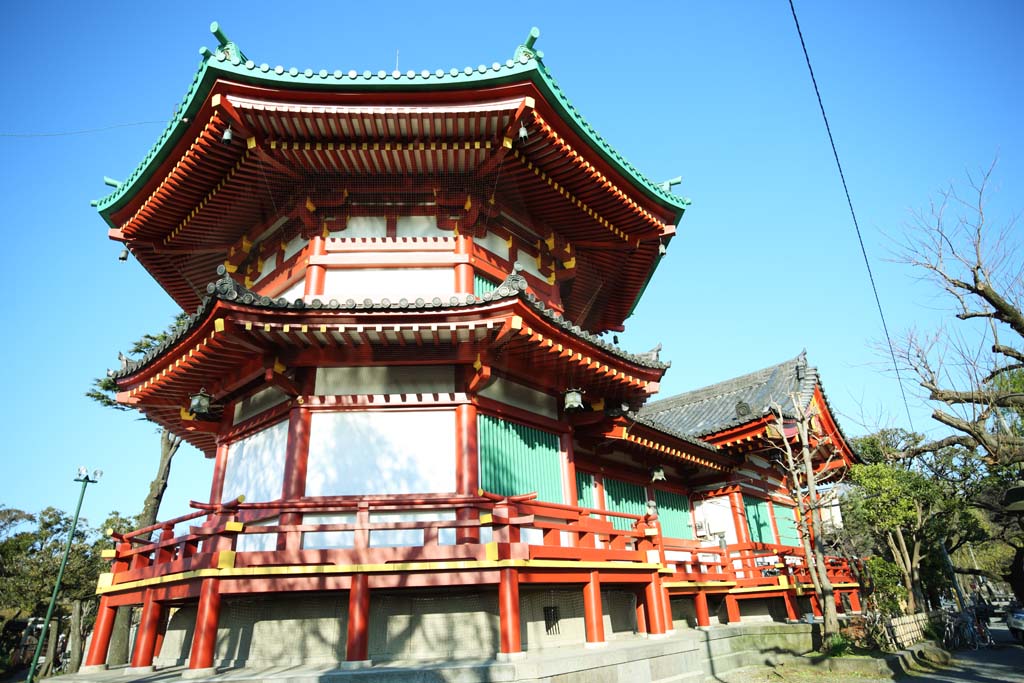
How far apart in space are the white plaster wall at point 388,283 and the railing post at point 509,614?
5.48 metres

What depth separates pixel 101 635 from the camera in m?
9.69

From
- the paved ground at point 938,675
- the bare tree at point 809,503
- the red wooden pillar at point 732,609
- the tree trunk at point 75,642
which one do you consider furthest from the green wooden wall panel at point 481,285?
the tree trunk at point 75,642

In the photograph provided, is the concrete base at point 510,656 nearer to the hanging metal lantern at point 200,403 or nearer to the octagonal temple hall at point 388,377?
the octagonal temple hall at point 388,377

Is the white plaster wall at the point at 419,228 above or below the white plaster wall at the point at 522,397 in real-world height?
above

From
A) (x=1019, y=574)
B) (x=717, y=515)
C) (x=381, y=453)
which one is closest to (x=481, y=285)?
(x=381, y=453)

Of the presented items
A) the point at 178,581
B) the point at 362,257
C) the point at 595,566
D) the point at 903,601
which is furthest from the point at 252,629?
the point at 903,601

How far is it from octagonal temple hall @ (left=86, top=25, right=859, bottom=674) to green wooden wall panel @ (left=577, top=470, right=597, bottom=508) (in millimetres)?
70

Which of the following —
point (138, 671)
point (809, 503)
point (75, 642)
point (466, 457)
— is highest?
point (466, 457)

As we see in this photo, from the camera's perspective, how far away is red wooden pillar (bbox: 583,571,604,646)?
8.68m

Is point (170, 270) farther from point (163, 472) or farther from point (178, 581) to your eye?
point (163, 472)

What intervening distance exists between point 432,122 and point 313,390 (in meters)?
5.16

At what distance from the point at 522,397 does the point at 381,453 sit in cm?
292

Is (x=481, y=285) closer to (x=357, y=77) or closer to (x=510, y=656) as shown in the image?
(x=357, y=77)

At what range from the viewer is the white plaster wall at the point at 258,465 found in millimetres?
9953
